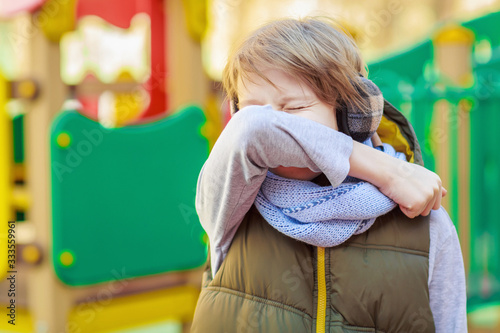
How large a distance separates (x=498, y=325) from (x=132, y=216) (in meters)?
1.92

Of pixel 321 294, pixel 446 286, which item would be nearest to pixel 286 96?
pixel 321 294

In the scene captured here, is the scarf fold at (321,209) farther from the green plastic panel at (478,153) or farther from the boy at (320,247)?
the green plastic panel at (478,153)

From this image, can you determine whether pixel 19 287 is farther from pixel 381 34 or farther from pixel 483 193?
pixel 381 34

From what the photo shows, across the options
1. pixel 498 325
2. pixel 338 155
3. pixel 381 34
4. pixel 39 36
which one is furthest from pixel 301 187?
pixel 381 34

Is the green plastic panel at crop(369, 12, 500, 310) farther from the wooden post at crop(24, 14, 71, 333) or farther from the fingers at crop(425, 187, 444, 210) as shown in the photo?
the fingers at crop(425, 187, 444, 210)

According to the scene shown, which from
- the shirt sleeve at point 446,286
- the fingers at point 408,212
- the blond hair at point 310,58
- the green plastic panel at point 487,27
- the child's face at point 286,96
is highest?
the green plastic panel at point 487,27

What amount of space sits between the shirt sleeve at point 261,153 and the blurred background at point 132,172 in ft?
2.88

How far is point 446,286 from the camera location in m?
1.00

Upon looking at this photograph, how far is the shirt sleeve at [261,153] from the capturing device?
0.84m

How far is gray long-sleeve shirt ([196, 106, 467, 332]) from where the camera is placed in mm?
840

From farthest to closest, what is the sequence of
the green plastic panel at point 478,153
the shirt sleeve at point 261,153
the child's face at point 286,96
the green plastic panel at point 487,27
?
the green plastic panel at point 487,27
the green plastic panel at point 478,153
the child's face at point 286,96
the shirt sleeve at point 261,153

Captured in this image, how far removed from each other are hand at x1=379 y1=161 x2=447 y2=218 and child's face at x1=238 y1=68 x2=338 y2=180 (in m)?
0.16

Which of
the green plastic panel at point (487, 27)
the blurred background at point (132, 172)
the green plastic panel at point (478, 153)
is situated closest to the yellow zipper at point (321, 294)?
the blurred background at point (132, 172)

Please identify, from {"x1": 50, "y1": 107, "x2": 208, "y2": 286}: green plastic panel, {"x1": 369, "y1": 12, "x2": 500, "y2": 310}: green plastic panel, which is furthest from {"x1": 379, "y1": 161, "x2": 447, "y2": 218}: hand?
{"x1": 369, "y1": 12, "x2": 500, "y2": 310}: green plastic panel
